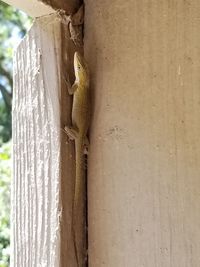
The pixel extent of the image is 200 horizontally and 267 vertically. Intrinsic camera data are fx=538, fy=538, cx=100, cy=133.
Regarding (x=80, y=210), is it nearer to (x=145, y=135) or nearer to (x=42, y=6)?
(x=145, y=135)

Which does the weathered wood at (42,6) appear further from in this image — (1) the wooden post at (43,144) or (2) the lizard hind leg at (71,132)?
A: (2) the lizard hind leg at (71,132)

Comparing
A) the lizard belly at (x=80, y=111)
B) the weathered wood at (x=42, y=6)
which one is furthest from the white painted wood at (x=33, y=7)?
the lizard belly at (x=80, y=111)

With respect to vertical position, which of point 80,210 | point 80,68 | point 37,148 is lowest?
point 80,210

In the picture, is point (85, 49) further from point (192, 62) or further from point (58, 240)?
point (58, 240)

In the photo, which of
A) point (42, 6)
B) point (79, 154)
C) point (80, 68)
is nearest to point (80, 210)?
point (79, 154)

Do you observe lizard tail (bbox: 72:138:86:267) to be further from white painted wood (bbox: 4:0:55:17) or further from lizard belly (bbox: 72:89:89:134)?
white painted wood (bbox: 4:0:55:17)

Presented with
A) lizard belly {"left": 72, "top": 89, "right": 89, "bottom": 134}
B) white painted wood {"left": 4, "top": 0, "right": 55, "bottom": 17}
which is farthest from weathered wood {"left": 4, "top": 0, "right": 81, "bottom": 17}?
lizard belly {"left": 72, "top": 89, "right": 89, "bottom": 134}

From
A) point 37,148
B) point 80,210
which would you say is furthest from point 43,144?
point 80,210

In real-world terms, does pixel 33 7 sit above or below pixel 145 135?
above
